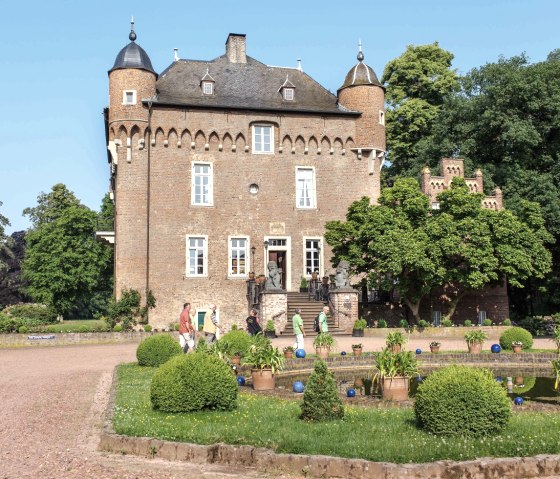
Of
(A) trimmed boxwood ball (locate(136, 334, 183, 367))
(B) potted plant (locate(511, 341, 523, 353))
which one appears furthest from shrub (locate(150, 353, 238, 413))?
(B) potted plant (locate(511, 341, 523, 353))

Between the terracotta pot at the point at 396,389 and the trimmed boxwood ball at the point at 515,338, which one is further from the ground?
the trimmed boxwood ball at the point at 515,338

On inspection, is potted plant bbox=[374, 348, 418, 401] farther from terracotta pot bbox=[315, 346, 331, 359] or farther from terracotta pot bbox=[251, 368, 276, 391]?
terracotta pot bbox=[315, 346, 331, 359]

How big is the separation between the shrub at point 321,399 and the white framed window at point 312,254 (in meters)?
24.9

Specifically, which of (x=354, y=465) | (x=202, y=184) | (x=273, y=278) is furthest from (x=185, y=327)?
(x=202, y=184)

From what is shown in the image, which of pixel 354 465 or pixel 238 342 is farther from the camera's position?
pixel 238 342

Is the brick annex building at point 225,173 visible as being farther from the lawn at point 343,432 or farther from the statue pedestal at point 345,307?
the lawn at point 343,432

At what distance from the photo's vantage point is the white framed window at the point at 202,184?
3381 centimetres

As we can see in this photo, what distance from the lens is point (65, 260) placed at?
51.3 m

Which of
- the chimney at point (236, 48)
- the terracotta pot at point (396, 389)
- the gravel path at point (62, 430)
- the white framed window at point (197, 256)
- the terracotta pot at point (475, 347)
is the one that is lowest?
the gravel path at point (62, 430)

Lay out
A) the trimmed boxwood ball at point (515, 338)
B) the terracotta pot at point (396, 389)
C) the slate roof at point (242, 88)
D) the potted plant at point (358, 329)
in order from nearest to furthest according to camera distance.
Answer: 1. the terracotta pot at point (396, 389)
2. the trimmed boxwood ball at point (515, 338)
3. the potted plant at point (358, 329)
4. the slate roof at point (242, 88)

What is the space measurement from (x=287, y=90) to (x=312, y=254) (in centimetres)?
879

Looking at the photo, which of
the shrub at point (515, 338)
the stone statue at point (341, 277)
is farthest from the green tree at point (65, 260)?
the shrub at point (515, 338)

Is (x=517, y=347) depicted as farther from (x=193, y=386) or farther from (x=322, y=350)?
(x=193, y=386)

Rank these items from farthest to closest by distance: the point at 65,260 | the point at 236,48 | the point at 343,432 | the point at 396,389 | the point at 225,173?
the point at 65,260 < the point at 236,48 < the point at 225,173 < the point at 396,389 < the point at 343,432
